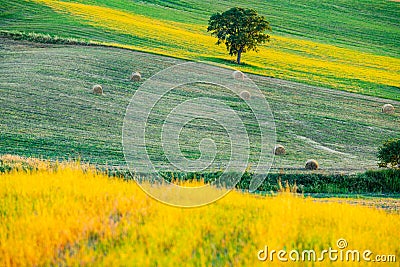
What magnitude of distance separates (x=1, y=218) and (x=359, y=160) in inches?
955

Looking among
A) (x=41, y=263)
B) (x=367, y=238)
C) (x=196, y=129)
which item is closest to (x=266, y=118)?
(x=196, y=129)

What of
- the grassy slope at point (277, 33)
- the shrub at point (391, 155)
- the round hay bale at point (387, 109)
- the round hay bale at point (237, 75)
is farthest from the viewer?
the grassy slope at point (277, 33)

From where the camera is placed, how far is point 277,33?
97.7m

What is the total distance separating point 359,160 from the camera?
31.5 m

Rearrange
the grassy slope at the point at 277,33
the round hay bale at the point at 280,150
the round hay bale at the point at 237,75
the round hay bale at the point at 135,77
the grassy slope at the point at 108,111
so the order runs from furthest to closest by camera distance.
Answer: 1. the grassy slope at the point at 277,33
2. the round hay bale at the point at 237,75
3. the round hay bale at the point at 135,77
4. the round hay bale at the point at 280,150
5. the grassy slope at the point at 108,111

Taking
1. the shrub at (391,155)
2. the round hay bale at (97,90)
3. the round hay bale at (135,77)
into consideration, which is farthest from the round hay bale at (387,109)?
Answer: the round hay bale at (97,90)

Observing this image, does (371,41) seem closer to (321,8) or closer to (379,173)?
(321,8)

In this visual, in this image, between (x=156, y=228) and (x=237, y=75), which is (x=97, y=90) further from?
(x=156, y=228)

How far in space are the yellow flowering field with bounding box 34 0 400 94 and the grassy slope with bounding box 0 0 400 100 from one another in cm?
13

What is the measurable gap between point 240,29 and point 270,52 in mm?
11840

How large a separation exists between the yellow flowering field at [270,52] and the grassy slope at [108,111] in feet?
22.0

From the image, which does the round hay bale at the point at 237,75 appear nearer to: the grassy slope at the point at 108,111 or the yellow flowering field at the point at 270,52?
the grassy slope at the point at 108,111

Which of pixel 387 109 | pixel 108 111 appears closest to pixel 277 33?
pixel 387 109

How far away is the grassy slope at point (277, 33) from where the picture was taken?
64.0 metres
